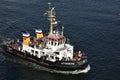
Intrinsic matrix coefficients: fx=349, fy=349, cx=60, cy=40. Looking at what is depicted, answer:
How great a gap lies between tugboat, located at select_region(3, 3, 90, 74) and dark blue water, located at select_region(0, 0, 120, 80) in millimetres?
1965

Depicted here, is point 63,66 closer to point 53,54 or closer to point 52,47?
point 53,54

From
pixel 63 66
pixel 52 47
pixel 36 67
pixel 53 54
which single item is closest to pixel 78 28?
pixel 52 47

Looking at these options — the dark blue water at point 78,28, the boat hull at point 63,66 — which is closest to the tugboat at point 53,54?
the boat hull at point 63,66

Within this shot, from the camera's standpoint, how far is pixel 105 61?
91.9 m

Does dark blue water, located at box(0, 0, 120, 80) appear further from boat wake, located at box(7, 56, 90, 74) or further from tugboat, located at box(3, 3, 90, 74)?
tugboat, located at box(3, 3, 90, 74)

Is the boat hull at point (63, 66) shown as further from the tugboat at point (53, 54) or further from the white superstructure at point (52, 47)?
the white superstructure at point (52, 47)

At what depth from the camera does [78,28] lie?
4505 inches

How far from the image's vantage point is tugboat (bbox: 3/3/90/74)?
85.6 meters

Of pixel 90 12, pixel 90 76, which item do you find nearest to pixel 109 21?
pixel 90 12

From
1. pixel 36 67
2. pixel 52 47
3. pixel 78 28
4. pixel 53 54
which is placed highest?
pixel 78 28

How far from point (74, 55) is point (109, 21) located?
121 feet

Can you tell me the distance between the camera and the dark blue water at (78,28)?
86.0 metres

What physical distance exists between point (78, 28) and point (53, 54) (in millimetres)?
29838

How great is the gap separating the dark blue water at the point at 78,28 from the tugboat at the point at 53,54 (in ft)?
6.45
